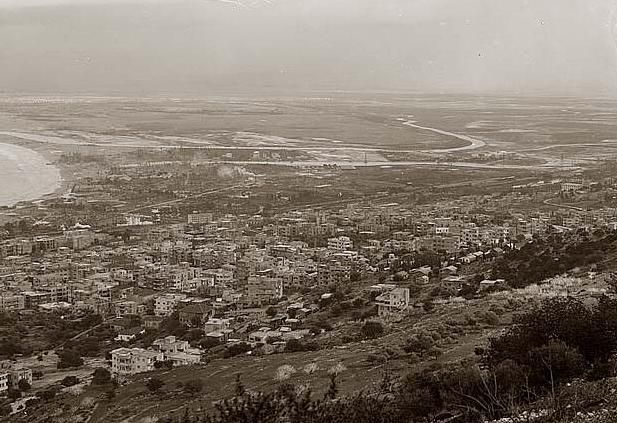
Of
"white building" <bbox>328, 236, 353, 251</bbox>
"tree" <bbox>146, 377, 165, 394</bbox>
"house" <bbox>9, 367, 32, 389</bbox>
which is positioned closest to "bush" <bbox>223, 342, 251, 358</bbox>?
"tree" <bbox>146, 377, 165, 394</bbox>

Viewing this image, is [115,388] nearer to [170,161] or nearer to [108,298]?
[108,298]

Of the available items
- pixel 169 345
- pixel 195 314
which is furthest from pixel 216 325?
pixel 169 345

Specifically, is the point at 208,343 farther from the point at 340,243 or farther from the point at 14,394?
the point at 340,243

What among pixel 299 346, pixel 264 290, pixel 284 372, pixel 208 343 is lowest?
pixel 264 290

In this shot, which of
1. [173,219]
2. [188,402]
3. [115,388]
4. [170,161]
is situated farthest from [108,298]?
[170,161]

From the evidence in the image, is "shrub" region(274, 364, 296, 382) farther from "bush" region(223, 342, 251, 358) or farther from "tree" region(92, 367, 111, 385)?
"tree" region(92, 367, 111, 385)

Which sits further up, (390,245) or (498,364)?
(498,364)

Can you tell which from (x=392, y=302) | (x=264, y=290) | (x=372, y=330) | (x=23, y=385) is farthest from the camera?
(x=264, y=290)

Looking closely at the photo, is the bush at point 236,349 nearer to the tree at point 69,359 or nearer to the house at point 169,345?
the house at point 169,345
